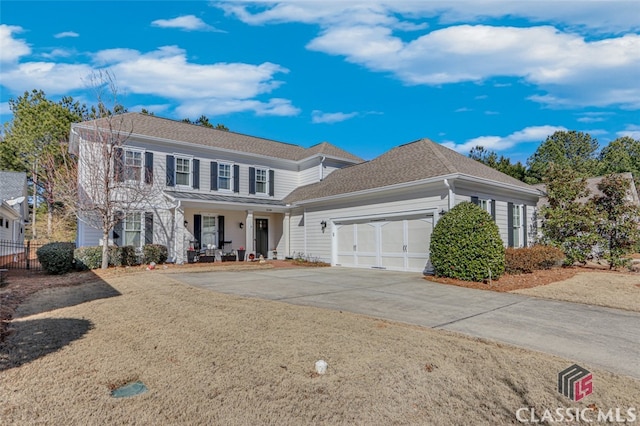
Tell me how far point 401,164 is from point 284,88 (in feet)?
31.9

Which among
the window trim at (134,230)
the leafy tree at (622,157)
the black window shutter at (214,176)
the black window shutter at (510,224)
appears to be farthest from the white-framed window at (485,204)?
the leafy tree at (622,157)

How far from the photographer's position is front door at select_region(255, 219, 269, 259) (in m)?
19.2

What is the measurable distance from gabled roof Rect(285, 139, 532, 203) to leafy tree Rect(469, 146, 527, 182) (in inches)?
723

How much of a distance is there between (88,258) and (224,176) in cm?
709

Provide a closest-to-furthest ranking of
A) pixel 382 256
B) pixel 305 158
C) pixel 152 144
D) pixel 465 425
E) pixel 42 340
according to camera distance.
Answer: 1. pixel 465 425
2. pixel 42 340
3. pixel 382 256
4. pixel 152 144
5. pixel 305 158

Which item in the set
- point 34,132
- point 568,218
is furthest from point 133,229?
point 34,132

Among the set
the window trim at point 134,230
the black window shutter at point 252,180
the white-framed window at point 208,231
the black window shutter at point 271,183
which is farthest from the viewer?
the black window shutter at point 271,183

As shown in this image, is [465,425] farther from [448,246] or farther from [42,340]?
[448,246]

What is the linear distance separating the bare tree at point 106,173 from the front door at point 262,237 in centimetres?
585

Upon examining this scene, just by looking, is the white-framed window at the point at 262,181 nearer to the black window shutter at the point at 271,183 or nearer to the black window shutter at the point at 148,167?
the black window shutter at the point at 271,183

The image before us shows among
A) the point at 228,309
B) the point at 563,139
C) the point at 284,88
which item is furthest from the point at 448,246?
the point at 563,139

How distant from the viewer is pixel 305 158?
796 inches

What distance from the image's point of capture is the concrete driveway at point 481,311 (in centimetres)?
466

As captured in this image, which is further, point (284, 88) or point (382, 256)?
point (284, 88)
